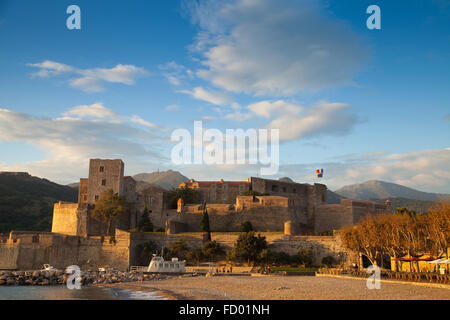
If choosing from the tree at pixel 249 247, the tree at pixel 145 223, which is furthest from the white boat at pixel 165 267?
the tree at pixel 145 223

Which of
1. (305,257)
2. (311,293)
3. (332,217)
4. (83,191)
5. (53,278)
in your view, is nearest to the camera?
(311,293)

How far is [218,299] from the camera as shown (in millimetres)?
21812

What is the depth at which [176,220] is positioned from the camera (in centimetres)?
5547

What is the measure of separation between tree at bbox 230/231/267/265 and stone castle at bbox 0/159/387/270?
272 centimetres

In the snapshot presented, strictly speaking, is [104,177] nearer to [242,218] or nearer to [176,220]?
[176,220]

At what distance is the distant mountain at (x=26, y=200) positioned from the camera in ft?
237

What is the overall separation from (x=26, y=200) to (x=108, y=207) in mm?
38003

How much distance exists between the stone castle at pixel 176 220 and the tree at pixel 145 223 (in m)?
0.87

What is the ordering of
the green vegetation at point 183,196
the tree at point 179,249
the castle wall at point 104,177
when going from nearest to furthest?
1. the tree at point 179,249
2. the castle wall at point 104,177
3. the green vegetation at point 183,196

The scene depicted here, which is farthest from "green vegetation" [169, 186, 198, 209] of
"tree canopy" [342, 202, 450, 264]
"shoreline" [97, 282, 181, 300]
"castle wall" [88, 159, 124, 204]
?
"tree canopy" [342, 202, 450, 264]

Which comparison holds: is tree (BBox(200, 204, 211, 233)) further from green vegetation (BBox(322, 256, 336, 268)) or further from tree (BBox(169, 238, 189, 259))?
green vegetation (BBox(322, 256, 336, 268))

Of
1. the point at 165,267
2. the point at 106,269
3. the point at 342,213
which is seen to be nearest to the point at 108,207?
the point at 106,269

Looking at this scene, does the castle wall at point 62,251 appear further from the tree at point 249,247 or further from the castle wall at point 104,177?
the tree at point 249,247
